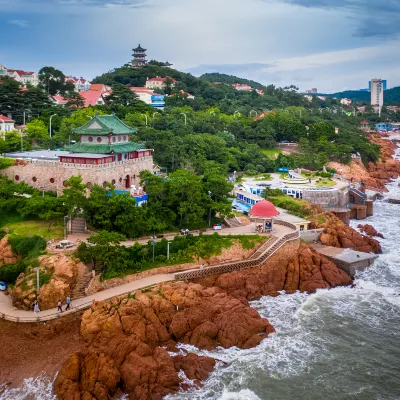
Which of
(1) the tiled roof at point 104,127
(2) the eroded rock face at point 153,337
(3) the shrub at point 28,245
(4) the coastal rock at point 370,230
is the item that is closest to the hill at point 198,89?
(1) the tiled roof at point 104,127

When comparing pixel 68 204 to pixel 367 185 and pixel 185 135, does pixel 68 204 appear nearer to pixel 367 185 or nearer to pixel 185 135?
pixel 185 135

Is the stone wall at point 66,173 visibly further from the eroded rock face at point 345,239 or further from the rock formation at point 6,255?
the eroded rock face at point 345,239

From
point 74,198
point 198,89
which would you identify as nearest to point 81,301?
point 74,198

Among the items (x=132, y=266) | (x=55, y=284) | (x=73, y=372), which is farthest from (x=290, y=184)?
(x=73, y=372)

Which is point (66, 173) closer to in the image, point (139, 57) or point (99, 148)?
point (99, 148)

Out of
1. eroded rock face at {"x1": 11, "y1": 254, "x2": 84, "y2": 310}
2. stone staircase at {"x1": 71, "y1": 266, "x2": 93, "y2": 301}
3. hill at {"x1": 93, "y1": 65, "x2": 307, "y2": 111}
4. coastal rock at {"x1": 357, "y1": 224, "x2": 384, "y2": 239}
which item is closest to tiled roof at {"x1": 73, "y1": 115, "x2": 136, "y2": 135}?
eroded rock face at {"x1": 11, "y1": 254, "x2": 84, "y2": 310}

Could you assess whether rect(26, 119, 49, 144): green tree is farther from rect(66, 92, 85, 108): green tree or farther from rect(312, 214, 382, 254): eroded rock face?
rect(312, 214, 382, 254): eroded rock face
